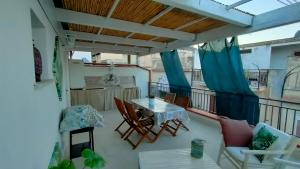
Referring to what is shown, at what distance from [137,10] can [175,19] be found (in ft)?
2.41

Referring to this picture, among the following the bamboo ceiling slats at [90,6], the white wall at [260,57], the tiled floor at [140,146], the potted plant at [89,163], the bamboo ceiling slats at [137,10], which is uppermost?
the bamboo ceiling slats at [90,6]

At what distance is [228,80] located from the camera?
372 centimetres

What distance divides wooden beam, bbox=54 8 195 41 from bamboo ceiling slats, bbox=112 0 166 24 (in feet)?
0.37

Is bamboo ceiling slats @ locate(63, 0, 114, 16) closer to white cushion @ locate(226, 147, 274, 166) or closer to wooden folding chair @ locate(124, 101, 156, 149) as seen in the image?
wooden folding chair @ locate(124, 101, 156, 149)

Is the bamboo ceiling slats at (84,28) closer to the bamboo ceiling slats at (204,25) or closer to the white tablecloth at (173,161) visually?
the bamboo ceiling slats at (204,25)

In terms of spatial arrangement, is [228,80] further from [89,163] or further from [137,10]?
[89,163]

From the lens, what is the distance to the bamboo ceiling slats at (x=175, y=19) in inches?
103

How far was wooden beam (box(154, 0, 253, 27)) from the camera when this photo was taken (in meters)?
2.06

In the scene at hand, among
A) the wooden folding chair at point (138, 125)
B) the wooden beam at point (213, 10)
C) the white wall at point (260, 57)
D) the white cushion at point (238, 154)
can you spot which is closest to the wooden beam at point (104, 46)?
the wooden folding chair at point (138, 125)

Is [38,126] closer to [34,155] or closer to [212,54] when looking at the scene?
[34,155]

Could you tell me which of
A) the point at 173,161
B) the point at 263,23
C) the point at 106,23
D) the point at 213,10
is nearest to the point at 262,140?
the point at 173,161

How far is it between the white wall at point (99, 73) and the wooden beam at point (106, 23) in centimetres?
311

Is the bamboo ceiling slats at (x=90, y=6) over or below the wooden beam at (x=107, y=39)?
over

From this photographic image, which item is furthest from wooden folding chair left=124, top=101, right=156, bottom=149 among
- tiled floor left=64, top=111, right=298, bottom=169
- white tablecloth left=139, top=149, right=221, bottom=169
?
white tablecloth left=139, top=149, right=221, bottom=169
